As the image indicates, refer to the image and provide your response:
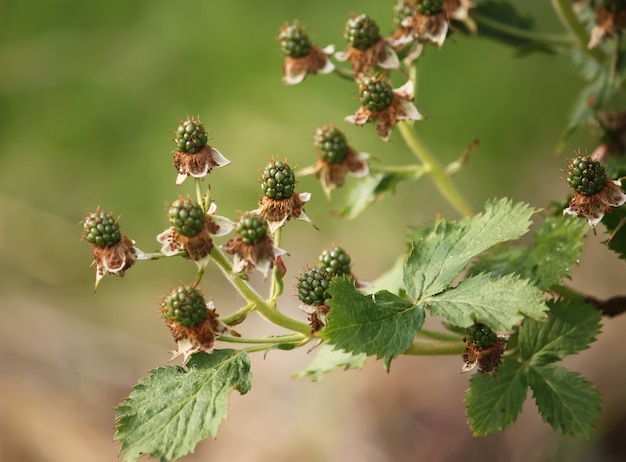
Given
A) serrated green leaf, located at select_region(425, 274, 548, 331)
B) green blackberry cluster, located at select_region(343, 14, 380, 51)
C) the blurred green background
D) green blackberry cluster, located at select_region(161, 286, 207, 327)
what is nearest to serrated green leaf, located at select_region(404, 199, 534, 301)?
serrated green leaf, located at select_region(425, 274, 548, 331)

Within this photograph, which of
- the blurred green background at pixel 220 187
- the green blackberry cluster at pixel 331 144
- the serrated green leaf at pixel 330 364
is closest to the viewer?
the serrated green leaf at pixel 330 364

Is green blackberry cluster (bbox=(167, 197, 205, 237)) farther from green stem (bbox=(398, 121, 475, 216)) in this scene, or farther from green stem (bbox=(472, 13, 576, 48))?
green stem (bbox=(472, 13, 576, 48))

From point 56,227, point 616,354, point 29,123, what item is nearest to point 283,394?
point 616,354

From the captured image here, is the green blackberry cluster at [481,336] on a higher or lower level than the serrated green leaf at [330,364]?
lower

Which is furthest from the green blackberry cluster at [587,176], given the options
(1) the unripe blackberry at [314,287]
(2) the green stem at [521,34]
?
(2) the green stem at [521,34]

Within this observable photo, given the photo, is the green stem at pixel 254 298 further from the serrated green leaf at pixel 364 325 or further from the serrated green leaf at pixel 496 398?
the serrated green leaf at pixel 496 398

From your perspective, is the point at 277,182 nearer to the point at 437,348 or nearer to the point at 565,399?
the point at 437,348

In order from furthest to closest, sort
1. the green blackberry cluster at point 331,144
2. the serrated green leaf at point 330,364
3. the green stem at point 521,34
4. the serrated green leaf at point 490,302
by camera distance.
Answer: the green stem at point 521,34 → the green blackberry cluster at point 331,144 → the serrated green leaf at point 330,364 → the serrated green leaf at point 490,302
